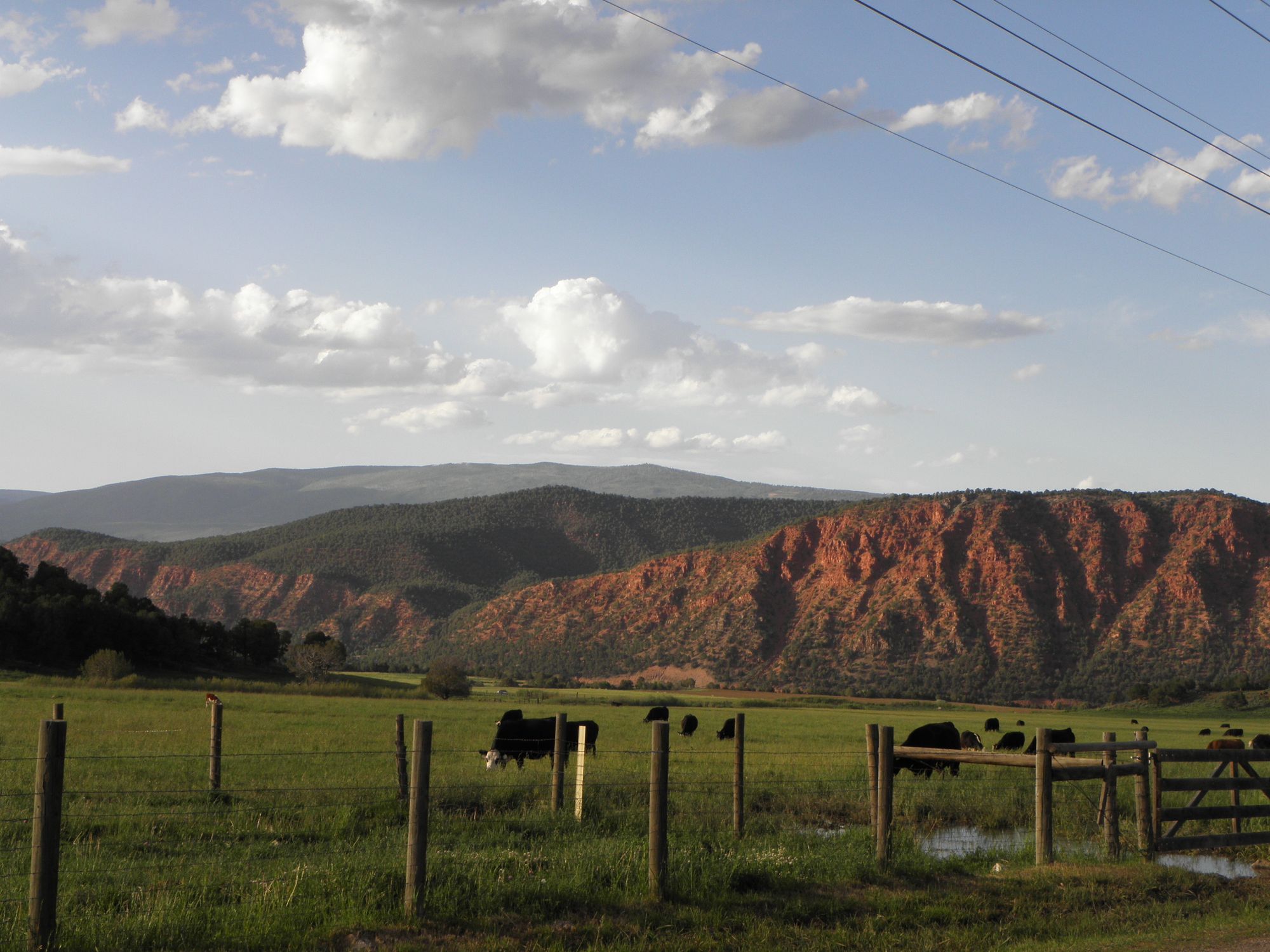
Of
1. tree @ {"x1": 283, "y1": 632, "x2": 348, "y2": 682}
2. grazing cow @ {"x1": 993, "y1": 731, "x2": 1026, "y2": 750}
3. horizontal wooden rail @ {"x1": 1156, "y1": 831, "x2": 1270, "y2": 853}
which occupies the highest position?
horizontal wooden rail @ {"x1": 1156, "y1": 831, "x2": 1270, "y2": 853}

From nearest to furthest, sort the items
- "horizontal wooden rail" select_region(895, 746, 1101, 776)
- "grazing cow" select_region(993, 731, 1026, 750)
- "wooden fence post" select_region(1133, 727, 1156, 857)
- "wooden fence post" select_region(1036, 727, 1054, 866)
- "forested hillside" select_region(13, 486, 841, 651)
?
"wooden fence post" select_region(1036, 727, 1054, 866), "horizontal wooden rail" select_region(895, 746, 1101, 776), "wooden fence post" select_region(1133, 727, 1156, 857), "grazing cow" select_region(993, 731, 1026, 750), "forested hillside" select_region(13, 486, 841, 651)

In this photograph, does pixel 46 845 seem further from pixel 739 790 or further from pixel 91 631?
pixel 91 631

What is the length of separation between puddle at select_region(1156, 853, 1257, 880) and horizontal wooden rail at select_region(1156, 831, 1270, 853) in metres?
0.21

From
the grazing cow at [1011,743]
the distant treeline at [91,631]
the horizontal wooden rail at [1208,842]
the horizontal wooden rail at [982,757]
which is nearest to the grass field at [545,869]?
the horizontal wooden rail at [1208,842]

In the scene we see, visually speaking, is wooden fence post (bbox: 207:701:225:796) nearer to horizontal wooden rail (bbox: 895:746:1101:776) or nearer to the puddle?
horizontal wooden rail (bbox: 895:746:1101:776)

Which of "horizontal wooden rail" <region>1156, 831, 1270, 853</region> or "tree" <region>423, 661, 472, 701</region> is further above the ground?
"horizontal wooden rail" <region>1156, 831, 1270, 853</region>

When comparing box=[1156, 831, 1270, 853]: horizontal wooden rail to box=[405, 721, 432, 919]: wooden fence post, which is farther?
box=[1156, 831, 1270, 853]: horizontal wooden rail

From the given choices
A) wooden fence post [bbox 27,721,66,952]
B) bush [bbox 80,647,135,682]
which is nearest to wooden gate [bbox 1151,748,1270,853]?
wooden fence post [bbox 27,721,66,952]

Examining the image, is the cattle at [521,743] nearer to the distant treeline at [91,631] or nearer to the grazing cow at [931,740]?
the grazing cow at [931,740]

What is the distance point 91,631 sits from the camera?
63625 mm

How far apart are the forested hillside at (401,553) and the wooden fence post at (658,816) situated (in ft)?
385

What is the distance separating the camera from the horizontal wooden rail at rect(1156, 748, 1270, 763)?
13492mm

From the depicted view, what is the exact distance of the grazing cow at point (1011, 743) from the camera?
32469mm

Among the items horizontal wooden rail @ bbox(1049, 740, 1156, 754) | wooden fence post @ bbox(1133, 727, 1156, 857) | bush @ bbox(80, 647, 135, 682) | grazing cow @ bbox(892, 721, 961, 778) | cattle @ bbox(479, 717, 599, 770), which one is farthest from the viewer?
bush @ bbox(80, 647, 135, 682)
